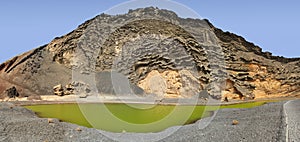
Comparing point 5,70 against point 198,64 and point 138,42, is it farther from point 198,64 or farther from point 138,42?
point 198,64

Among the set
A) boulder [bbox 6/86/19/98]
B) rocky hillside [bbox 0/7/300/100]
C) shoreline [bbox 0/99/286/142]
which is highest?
rocky hillside [bbox 0/7/300/100]

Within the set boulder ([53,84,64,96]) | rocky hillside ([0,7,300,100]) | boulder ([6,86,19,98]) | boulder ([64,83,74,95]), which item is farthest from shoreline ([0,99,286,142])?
boulder ([6,86,19,98])

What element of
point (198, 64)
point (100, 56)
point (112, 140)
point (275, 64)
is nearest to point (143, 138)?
point (112, 140)

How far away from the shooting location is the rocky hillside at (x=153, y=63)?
197 ft

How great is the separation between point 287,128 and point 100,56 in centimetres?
5366

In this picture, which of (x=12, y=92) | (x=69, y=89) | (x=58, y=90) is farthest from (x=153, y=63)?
(x=12, y=92)

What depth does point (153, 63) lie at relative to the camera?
61.2 meters

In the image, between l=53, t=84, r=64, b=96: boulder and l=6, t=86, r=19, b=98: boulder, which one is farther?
l=6, t=86, r=19, b=98: boulder

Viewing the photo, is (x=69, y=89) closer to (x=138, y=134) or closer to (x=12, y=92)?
(x=12, y=92)

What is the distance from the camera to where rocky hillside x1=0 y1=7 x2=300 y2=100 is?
60.0m

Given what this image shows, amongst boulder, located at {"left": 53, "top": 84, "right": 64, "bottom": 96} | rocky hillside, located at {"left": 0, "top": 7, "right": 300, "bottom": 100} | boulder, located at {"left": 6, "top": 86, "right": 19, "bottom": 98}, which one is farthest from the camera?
rocky hillside, located at {"left": 0, "top": 7, "right": 300, "bottom": 100}

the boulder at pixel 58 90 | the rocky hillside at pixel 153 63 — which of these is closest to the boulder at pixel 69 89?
the boulder at pixel 58 90

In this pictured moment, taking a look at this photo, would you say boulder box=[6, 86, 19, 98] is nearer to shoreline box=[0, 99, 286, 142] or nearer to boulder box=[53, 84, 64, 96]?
boulder box=[53, 84, 64, 96]

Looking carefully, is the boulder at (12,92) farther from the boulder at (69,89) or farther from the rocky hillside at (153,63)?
the boulder at (69,89)
